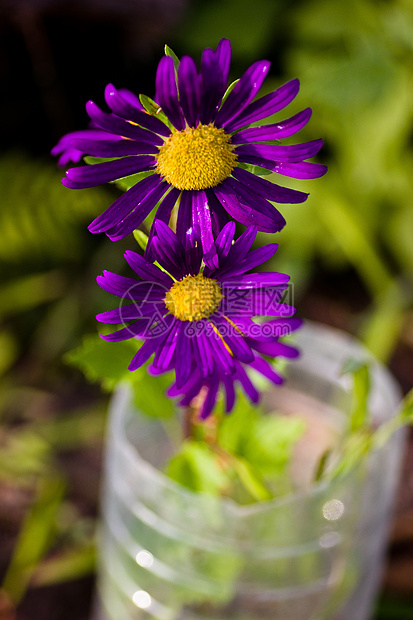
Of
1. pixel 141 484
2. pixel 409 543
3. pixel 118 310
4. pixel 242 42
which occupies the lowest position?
pixel 409 543

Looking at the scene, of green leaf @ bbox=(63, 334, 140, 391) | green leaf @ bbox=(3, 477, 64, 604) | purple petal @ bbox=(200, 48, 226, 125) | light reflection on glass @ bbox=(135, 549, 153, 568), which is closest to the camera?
purple petal @ bbox=(200, 48, 226, 125)

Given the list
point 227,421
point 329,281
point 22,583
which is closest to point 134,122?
point 227,421

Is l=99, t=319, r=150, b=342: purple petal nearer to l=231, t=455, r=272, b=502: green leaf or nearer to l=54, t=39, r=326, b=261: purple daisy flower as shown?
l=54, t=39, r=326, b=261: purple daisy flower

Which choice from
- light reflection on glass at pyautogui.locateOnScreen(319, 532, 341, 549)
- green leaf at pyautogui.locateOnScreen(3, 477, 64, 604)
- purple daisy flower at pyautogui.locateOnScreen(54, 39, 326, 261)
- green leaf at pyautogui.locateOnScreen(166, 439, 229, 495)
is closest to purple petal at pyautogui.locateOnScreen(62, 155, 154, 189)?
purple daisy flower at pyautogui.locateOnScreen(54, 39, 326, 261)

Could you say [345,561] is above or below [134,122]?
below

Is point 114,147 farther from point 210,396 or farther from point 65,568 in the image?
point 65,568

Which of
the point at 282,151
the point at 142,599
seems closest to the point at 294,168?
the point at 282,151

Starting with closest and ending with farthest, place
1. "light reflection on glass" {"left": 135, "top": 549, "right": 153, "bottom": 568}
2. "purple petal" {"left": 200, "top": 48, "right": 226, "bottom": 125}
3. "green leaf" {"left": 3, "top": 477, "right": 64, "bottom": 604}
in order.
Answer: "purple petal" {"left": 200, "top": 48, "right": 226, "bottom": 125} < "light reflection on glass" {"left": 135, "top": 549, "right": 153, "bottom": 568} < "green leaf" {"left": 3, "top": 477, "right": 64, "bottom": 604}

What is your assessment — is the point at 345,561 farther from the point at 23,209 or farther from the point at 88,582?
the point at 23,209
